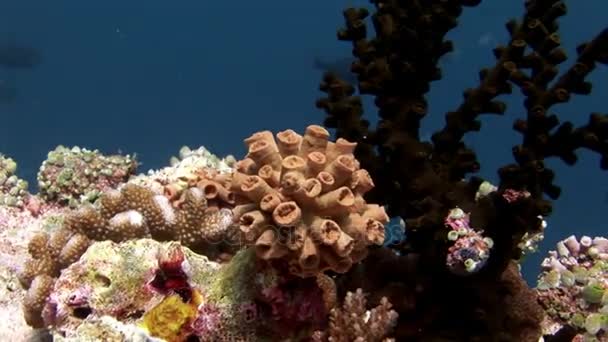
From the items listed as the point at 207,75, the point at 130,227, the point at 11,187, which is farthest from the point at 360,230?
the point at 207,75

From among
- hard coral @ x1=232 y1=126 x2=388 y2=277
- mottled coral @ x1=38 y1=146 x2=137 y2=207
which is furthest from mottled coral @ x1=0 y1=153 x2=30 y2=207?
hard coral @ x1=232 y1=126 x2=388 y2=277

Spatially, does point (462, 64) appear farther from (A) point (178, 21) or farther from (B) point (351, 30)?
(B) point (351, 30)

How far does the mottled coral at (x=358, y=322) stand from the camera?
10.5 feet

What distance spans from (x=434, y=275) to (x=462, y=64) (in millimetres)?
107125

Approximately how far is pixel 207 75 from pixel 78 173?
3870 inches

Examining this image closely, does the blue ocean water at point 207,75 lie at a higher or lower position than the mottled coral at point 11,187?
higher

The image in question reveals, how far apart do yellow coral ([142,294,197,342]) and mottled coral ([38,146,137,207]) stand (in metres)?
3.67

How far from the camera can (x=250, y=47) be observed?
104m

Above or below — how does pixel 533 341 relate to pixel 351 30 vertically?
below

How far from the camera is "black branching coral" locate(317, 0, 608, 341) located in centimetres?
352

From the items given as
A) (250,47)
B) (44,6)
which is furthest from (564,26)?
(44,6)

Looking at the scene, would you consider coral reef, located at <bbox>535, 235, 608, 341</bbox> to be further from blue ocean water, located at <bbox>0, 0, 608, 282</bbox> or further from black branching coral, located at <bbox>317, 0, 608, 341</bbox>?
blue ocean water, located at <bbox>0, 0, 608, 282</bbox>

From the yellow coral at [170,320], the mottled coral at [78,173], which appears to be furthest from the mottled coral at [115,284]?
the mottled coral at [78,173]

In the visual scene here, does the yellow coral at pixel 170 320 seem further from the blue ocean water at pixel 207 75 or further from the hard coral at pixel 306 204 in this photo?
the blue ocean water at pixel 207 75
